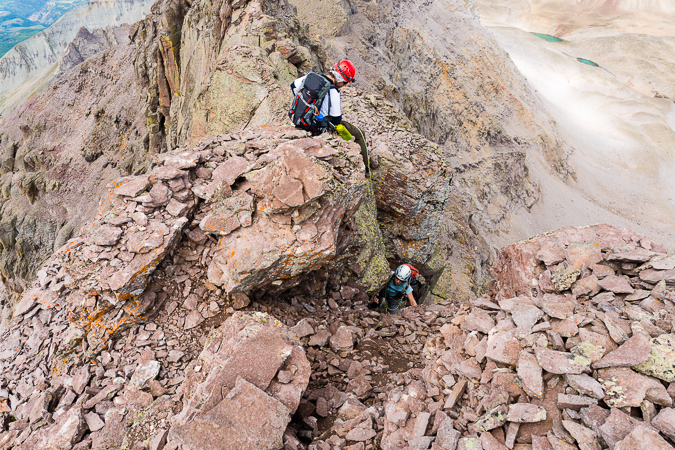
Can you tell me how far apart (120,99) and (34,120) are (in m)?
13.5

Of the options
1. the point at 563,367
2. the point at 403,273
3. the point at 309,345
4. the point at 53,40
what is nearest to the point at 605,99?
the point at 403,273

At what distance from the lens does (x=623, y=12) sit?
76250 millimetres

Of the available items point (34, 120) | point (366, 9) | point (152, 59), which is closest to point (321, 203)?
point (152, 59)

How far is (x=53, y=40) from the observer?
309 feet

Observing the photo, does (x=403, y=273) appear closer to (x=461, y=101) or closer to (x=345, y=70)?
(x=345, y=70)

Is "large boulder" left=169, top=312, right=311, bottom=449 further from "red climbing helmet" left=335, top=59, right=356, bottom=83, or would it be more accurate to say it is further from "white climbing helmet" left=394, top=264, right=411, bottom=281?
"red climbing helmet" left=335, top=59, right=356, bottom=83

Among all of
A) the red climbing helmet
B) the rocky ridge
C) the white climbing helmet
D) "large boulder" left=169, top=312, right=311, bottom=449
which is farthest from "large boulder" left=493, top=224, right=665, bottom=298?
the red climbing helmet

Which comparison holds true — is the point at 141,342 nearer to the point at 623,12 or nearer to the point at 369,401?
the point at 369,401

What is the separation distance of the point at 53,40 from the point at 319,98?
406ft

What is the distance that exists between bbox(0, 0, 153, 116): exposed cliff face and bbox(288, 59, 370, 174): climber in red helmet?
353 ft

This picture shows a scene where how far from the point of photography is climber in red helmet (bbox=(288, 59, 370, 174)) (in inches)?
318

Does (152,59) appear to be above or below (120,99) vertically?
above

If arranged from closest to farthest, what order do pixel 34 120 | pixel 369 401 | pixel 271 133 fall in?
pixel 369 401 → pixel 271 133 → pixel 34 120

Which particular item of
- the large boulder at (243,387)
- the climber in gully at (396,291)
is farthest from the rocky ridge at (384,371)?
the climber in gully at (396,291)
